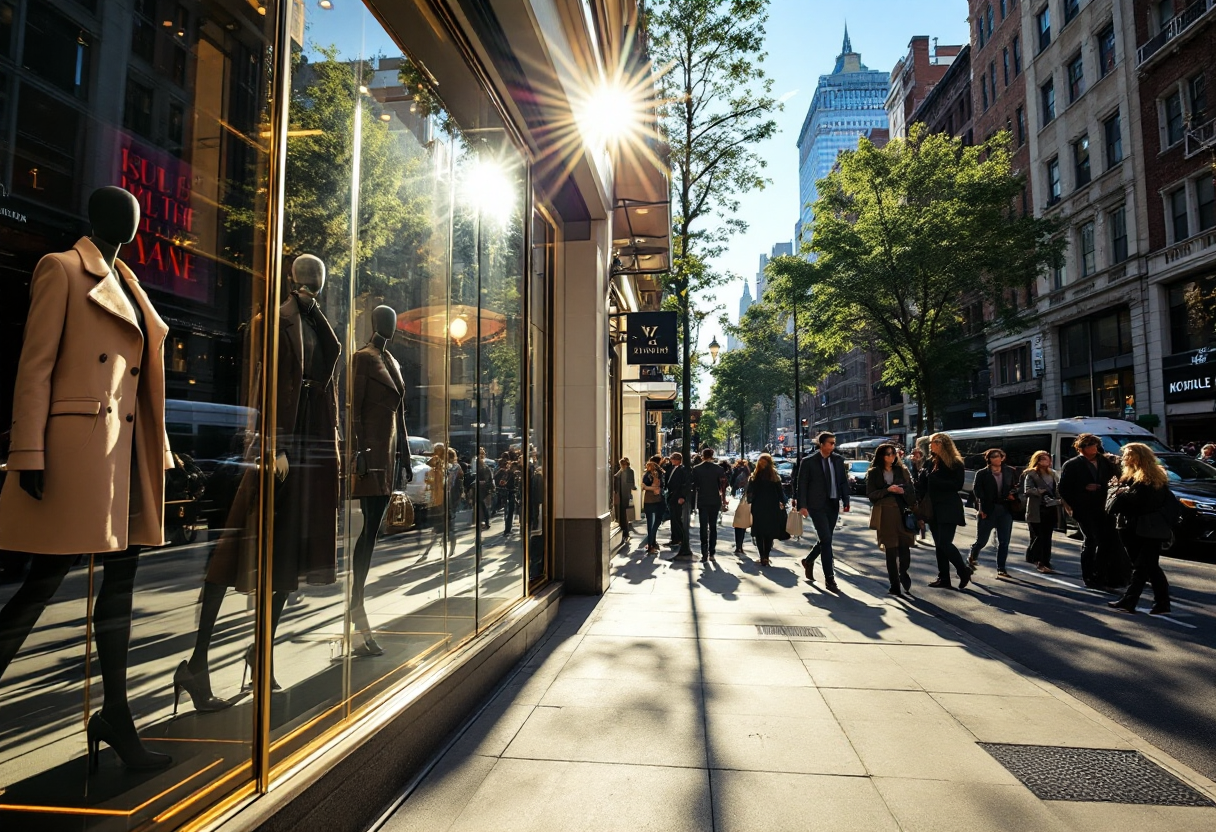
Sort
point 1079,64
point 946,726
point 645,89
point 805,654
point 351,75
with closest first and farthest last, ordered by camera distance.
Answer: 1. point 351,75
2. point 946,726
3. point 805,654
4. point 645,89
5. point 1079,64

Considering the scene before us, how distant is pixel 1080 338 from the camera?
3192 centimetres

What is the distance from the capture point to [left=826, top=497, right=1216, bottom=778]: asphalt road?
15.2 feet

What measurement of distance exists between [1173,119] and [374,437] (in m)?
33.2

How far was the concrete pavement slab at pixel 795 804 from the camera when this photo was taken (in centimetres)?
311

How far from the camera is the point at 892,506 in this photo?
8.77m

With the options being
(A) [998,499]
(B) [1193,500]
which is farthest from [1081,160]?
(A) [998,499]

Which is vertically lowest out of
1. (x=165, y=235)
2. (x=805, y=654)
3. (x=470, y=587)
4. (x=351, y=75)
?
(x=805, y=654)

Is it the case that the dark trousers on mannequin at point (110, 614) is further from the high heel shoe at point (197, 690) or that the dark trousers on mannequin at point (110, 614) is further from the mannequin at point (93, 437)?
the high heel shoe at point (197, 690)

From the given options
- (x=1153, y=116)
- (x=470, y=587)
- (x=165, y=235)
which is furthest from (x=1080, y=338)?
(x=165, y=235)

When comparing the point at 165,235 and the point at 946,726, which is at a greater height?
the point at 165,235

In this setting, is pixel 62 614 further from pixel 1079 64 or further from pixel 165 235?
pixel 1079 64

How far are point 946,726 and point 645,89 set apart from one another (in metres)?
9.55

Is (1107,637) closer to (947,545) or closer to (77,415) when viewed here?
(947,545)

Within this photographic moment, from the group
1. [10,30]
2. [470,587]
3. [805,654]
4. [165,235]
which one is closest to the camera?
[10,30]
